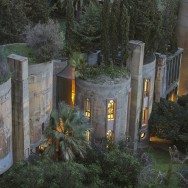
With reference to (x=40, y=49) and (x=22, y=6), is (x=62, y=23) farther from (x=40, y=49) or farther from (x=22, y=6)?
(x=40, y=49)

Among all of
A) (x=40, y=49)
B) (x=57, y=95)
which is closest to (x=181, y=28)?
(x=57, y=95)

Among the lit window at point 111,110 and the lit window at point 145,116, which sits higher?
the lit window at point 111,110

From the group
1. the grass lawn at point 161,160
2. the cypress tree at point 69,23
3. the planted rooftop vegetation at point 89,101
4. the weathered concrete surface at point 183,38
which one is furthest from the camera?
the weathered concrete surface at point 183,38

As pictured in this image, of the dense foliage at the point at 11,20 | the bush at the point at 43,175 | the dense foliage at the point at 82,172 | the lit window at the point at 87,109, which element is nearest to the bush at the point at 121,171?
the dense foliage at the point at 82,172

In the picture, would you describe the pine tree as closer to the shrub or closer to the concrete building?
the concrete building

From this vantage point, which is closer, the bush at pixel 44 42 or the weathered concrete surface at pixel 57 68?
the bush at pixel 44 42

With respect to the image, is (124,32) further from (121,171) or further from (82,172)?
(82,172)

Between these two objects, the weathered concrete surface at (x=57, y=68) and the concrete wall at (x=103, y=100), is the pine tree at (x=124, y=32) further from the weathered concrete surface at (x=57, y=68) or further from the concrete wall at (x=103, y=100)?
the weathered concrete surface at (x=57, y=68)
